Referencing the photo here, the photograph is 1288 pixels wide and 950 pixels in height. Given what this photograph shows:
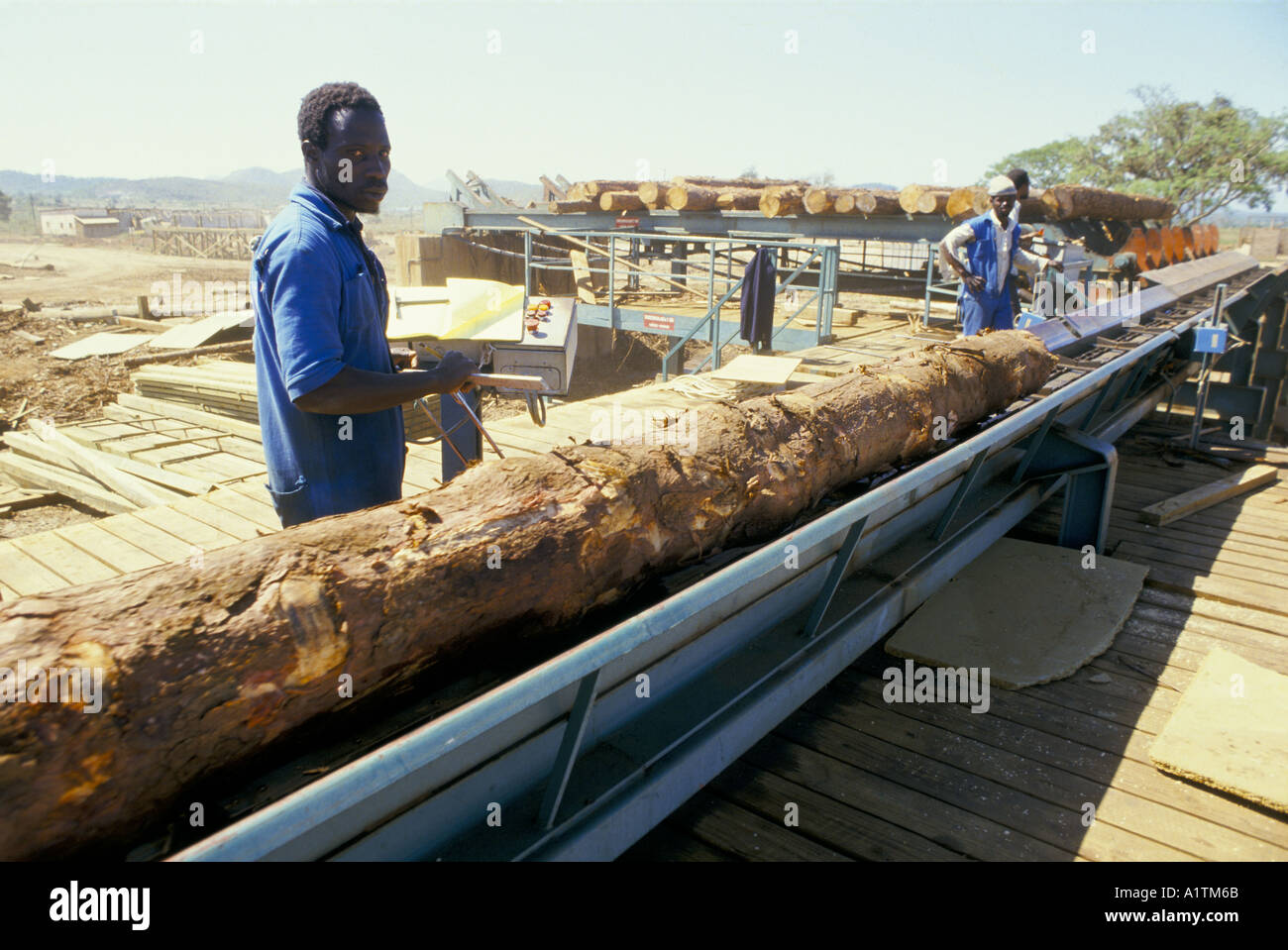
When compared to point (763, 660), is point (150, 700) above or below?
above

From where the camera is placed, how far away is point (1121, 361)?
4637 millimetres

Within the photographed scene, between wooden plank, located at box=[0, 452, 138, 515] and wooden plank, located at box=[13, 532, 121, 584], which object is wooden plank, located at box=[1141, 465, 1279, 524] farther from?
wooden plank, located at box=[0, 452, 138, 515]

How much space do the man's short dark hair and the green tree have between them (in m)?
43.6

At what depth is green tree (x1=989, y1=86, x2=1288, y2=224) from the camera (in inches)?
1468

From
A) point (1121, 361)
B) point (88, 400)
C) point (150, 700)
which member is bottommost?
point (88, 400)

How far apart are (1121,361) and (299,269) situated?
462 centimetres

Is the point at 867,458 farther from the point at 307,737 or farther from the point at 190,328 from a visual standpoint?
the point at 190,328

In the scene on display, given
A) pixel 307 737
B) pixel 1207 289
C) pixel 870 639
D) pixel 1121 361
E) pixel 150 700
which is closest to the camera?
pixel 150 700

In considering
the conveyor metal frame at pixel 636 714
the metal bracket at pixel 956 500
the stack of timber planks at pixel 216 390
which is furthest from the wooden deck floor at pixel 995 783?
the stack of timber planks at pixel 216 390

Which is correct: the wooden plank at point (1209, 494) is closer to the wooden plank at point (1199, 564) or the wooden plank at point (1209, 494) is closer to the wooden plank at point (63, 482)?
the wooden plank at point (1199, 564)

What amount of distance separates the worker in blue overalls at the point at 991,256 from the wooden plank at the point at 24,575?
6125mm

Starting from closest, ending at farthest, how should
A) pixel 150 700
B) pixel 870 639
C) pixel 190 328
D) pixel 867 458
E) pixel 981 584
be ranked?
1. pixel 150 700
2. pixel 870 639
3. pixel 867 458
4. pixel 981 584
5. pixel 190 328

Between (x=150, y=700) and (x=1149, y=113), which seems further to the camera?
(x=1149, y=113)
